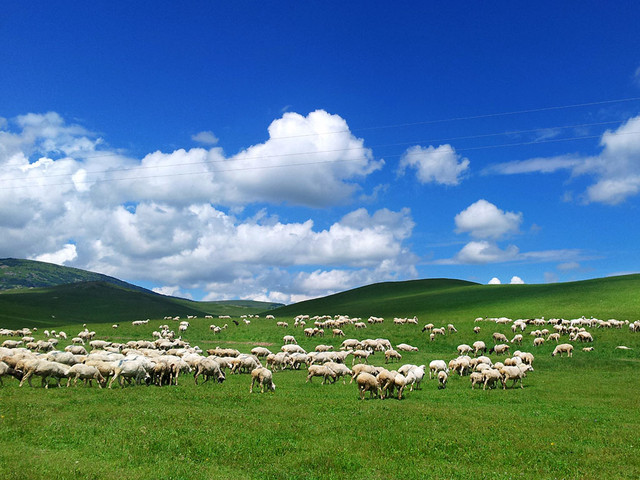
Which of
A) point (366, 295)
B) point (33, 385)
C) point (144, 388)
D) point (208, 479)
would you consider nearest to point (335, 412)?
point (208, 479)

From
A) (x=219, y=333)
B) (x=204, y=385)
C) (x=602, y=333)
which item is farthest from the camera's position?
(x=219, y=333)

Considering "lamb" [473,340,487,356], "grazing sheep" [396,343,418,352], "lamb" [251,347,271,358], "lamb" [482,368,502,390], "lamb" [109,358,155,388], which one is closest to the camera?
"lamb" [109,358,155,388]

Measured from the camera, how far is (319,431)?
1534 centimetres

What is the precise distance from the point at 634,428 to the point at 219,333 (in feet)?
165

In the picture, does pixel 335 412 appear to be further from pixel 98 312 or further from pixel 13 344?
pixel 98 312

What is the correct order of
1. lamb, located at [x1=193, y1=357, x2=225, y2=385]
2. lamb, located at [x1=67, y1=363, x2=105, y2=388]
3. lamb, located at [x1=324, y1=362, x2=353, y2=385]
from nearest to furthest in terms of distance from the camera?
1. lamb, located at [x1=67, y1=363, x2=105, y2=388]
2. lamb, located at [x1=193, y1=357, x2=225, y2=385]
3. lamb, located at [x1=324, y1=362, x2=353, y2=385]

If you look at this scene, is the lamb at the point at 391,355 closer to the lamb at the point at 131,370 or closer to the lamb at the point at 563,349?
the lamb at the point at 563,349

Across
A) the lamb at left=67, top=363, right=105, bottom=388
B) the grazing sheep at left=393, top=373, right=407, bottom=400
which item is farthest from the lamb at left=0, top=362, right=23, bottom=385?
the grazing sheep at left=393, top=373, right=407, bottom=400

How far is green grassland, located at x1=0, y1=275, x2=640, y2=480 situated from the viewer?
12.0 metres

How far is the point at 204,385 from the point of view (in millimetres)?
24672

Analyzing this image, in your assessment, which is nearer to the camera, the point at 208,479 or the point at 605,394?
the point at 208,479

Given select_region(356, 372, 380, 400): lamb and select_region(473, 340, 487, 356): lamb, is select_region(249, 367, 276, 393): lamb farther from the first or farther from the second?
select_region(473, 340, 487, 356): lamb

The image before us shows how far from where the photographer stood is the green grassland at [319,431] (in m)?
12.0

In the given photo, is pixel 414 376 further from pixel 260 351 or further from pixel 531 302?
pixel 531 302
